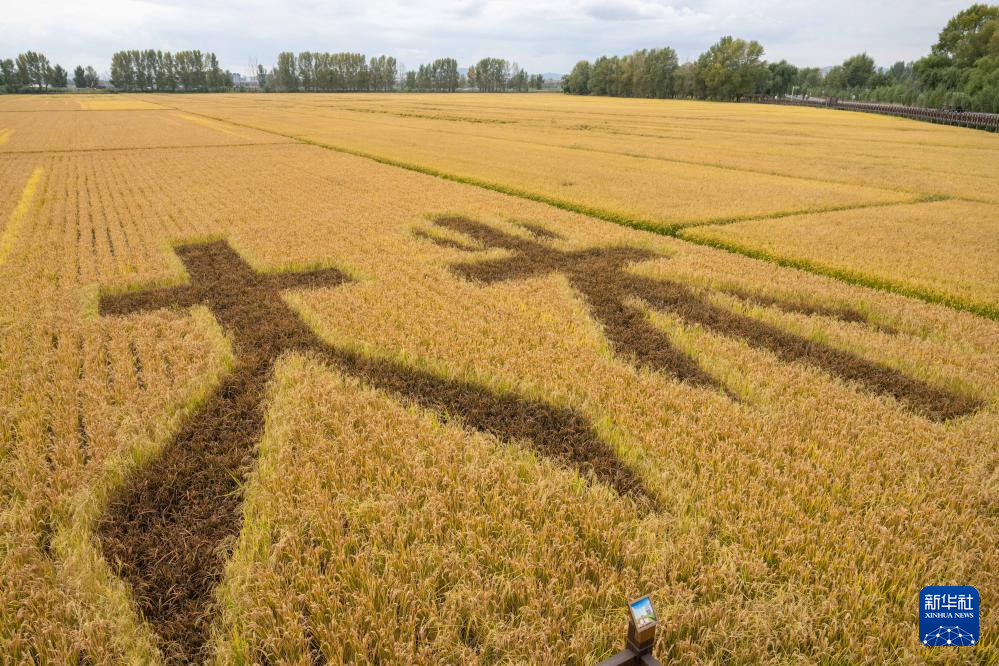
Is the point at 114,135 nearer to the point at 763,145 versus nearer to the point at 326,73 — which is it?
the point at 763,145

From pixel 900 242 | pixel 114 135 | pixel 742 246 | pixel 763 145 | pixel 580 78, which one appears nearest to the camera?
pixel 742 246

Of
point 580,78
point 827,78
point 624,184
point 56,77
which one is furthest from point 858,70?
point 56,77

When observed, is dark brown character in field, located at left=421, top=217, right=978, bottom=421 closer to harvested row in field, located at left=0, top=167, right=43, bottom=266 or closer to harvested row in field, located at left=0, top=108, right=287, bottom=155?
harvested row in field, located at left=0, top=167, right=43, bottom=266

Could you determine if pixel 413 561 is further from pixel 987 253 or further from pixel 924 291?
pixel 987 253

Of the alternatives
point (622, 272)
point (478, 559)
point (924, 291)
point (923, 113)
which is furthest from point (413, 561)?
point (923, 113)

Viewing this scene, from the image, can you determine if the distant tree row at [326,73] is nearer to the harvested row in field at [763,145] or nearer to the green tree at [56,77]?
the green tree at [56,77]

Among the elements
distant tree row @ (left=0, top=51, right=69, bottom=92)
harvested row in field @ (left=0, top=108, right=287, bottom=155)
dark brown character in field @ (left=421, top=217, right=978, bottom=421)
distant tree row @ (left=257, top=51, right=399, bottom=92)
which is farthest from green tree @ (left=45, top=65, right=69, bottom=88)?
dark brown character in field @ (left=421, top=217, right=978, bottom=421)

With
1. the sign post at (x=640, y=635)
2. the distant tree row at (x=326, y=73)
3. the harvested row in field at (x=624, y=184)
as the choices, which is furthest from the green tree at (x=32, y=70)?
the sign post at (x=640, y=635)
